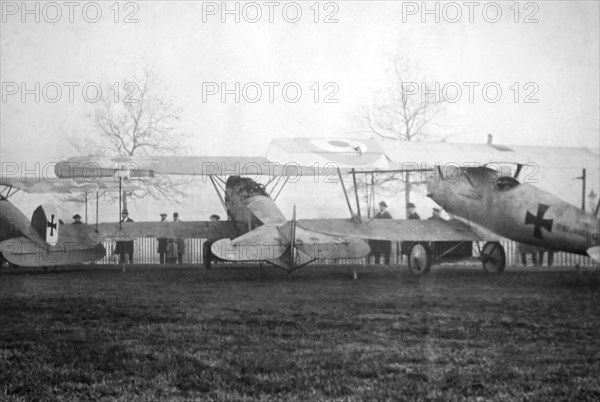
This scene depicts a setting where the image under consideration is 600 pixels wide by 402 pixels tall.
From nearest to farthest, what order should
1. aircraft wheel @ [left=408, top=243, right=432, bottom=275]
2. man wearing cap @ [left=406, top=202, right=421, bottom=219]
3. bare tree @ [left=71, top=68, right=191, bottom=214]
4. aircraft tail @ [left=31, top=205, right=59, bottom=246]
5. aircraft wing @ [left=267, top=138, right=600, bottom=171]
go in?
1. bare tree @ [left=71, top=68, right=191, bottom=214]
2. aircraft wing @ [left=267, top=138, right=600, bottom=171]
3. aircraft tail @ [left=31, top=205, right=59, bottom=246]
4. aircraft wheel @ [left=408, top=243, right=432, bottom=275]
5. man wearing cap @ [left=406, top=202, right=421, bottom=219]

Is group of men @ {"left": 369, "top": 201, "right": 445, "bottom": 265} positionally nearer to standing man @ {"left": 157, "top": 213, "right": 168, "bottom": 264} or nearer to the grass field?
the grass field

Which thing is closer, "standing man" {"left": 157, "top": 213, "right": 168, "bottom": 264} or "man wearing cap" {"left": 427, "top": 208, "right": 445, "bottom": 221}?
"standing man" {"left": 157, "top": 213, "right": 168, "bottom": 264}

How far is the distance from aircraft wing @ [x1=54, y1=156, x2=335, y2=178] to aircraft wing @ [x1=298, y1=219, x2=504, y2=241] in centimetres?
78

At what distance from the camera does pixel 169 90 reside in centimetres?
620

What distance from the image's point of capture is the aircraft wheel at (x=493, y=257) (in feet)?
30.8

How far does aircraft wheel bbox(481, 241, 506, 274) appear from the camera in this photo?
30.8 ft

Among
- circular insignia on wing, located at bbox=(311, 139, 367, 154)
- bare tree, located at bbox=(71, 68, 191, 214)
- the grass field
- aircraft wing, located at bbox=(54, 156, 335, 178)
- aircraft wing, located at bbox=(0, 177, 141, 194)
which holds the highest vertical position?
bare tree, located at bbox=(71, 68, 191, 214)

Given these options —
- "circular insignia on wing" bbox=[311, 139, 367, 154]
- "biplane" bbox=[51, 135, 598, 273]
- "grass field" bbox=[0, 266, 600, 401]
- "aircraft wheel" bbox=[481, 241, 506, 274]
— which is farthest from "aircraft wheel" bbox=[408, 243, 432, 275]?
"circular insignia on wing" bbox=[311, 139, 367, 154]

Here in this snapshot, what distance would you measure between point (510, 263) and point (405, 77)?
238 inches

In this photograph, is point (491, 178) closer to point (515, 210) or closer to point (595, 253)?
point (515, 210)

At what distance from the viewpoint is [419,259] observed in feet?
31.5

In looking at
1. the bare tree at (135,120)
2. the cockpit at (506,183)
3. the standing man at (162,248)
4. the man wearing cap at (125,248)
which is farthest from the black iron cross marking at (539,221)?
the man wearing cap at (125,248)

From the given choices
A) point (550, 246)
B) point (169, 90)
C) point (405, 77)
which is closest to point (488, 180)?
point (550, 246)

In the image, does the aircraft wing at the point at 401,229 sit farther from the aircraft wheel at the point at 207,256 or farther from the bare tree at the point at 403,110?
the bare tree at the point at 403,110
